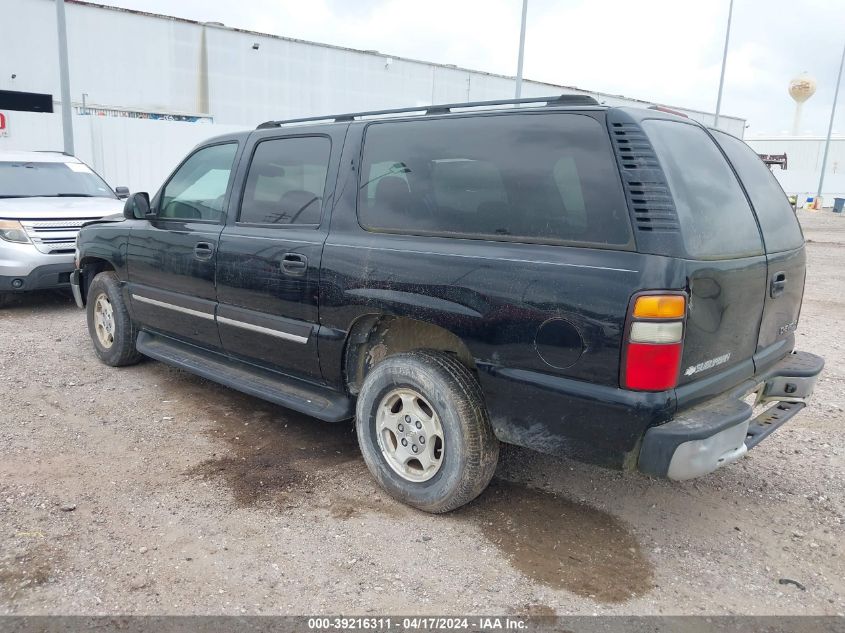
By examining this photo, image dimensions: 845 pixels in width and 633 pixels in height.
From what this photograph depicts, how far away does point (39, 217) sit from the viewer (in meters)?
7.08

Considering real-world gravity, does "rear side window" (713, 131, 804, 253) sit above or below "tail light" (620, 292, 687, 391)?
above

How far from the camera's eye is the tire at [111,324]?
5070mm

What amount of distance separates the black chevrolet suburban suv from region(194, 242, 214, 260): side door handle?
2 cm

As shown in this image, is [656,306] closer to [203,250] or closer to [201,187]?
[203,250]

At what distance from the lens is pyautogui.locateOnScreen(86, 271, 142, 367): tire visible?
16.6ft

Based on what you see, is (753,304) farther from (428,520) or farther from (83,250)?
(83,250)

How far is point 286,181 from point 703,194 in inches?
90.2

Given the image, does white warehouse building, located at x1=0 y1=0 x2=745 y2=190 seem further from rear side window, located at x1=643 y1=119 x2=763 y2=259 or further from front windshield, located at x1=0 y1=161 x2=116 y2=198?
rear side window, located at x1=643 y1=119 x2=763 y2=259

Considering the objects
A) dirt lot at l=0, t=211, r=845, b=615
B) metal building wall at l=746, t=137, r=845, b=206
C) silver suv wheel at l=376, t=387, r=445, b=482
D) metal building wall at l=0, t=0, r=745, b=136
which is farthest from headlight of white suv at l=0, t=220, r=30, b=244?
metal building wall at l=746, t=137, r=845, b=206

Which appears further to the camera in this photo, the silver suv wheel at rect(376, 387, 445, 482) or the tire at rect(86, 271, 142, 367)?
the tire at rect(86, 271, 142, 367)

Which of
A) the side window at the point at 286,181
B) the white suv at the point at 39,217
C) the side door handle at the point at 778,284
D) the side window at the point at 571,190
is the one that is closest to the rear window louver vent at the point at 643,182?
the side window at the point at 571,190

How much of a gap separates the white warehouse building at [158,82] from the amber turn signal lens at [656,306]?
17183 mm

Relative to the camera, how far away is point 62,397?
15.3 feet

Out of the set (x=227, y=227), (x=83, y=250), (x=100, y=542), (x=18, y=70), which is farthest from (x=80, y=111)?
(x=100, y=542)
